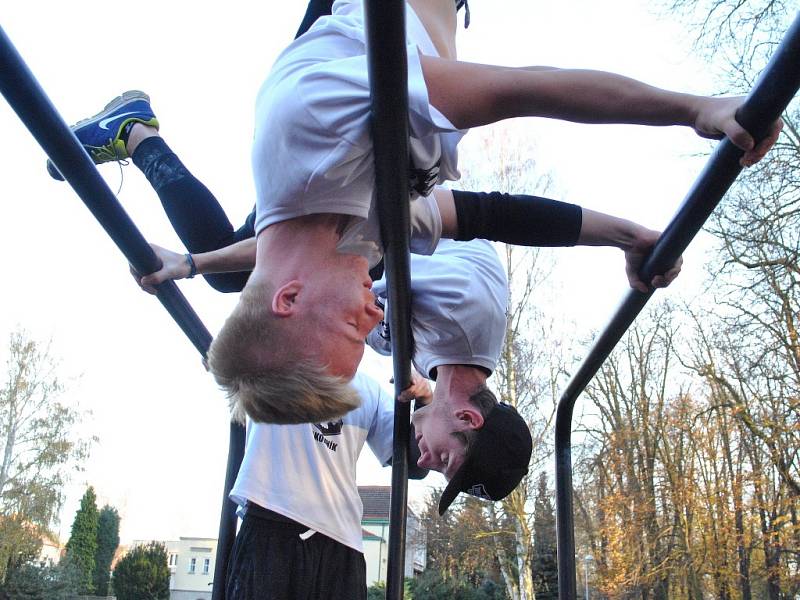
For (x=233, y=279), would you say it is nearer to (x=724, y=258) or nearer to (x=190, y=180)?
(x=190, y=180)

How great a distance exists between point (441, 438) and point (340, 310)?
0.80 m

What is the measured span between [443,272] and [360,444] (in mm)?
730

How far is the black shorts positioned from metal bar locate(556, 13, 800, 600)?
58 centimetres

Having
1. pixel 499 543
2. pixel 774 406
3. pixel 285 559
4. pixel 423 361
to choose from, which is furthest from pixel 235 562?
pixel 499 543

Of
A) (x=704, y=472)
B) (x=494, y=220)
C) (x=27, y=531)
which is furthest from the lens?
(x=27, y=531)

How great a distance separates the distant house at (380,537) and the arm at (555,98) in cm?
1556

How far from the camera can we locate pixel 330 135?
0.97m

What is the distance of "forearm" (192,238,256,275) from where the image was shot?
167 cm

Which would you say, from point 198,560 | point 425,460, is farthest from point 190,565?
point 425,460

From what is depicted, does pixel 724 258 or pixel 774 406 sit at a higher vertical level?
pixel 724 258

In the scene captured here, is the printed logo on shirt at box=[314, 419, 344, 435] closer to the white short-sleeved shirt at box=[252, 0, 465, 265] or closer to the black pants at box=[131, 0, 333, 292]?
the black pants at box=[131, 0, 333, 292]

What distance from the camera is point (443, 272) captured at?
190 centimetres

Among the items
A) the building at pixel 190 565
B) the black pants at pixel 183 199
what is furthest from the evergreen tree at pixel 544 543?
the building at pixel 190 565

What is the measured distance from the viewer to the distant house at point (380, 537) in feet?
53.5
